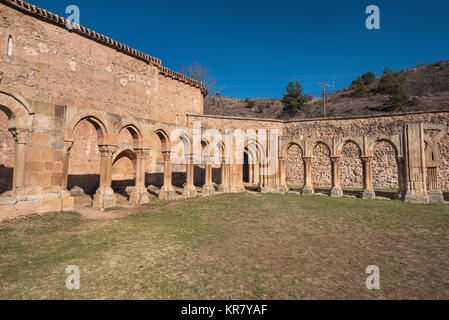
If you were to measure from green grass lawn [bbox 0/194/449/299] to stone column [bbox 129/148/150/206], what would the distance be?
253 centimetres

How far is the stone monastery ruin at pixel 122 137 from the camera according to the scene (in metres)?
8.05

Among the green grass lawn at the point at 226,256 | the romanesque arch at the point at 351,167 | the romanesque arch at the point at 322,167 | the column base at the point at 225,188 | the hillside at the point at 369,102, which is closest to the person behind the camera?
the green grass lawn at the point at 226,256

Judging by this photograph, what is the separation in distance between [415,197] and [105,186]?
15078 millimetres

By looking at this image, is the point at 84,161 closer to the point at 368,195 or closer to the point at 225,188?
the point at 225,188

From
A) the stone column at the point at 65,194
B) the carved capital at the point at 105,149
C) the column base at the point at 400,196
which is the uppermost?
the carved capital at the point at 105,149

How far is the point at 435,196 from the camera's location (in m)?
12.1

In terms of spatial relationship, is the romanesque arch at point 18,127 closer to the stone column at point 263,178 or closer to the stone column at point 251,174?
the stone column at point 263,178

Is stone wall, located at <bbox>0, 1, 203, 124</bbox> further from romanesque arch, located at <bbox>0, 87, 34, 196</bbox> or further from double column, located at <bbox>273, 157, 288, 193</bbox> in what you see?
double column, located at <bbox>273, 157, 288, 193</bbox>

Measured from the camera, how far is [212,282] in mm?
3635

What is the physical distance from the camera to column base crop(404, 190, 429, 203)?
12.0 metres

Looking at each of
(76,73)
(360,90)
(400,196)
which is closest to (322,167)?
(400,196)

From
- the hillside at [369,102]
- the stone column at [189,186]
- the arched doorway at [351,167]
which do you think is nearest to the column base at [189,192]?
the stone column at [189,186]

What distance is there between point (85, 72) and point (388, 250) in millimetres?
19041

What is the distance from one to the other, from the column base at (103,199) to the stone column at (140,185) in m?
1.14
